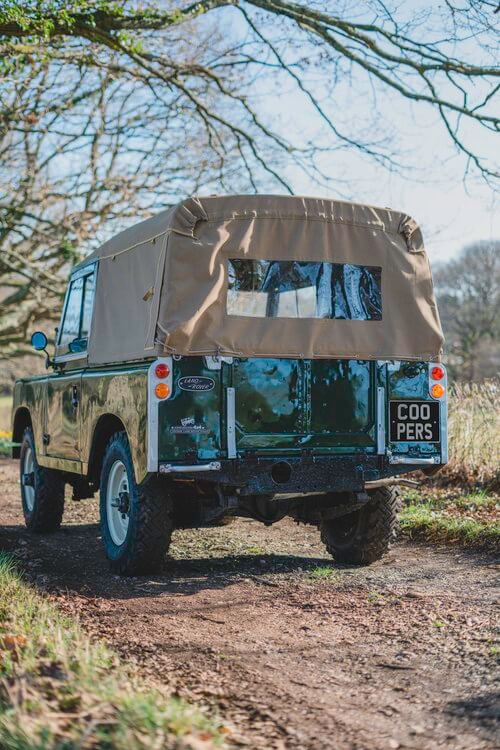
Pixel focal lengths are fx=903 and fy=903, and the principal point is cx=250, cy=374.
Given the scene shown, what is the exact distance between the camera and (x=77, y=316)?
27.3ft

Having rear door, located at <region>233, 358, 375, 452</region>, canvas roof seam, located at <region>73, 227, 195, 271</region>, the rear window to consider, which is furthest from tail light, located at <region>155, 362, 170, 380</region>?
canvas roof seam, located at <region>73, 227, 195, 271</region>

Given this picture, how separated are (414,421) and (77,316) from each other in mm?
3330

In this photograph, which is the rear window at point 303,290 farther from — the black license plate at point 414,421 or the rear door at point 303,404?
the black license plate at point 414,421

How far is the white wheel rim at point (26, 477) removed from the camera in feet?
30.4

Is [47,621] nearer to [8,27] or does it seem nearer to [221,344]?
[221,344]

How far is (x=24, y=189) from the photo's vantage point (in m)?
16.8

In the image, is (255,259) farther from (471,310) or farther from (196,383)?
(471,310)

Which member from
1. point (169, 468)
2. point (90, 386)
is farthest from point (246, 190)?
point (169, 468)

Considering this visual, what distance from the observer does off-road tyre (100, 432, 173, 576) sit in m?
6.38

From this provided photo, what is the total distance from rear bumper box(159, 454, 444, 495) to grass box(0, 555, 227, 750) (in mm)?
2024

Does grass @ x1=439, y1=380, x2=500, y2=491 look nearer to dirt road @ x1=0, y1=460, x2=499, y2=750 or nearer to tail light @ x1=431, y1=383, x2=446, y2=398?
dirt road @ x1=0, y1=460, x2=499, y2=750

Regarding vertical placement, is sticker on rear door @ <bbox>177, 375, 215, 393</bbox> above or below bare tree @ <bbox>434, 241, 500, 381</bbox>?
below

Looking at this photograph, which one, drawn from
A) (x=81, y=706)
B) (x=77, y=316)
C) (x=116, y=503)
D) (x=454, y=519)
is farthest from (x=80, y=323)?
(x=81, y=706)

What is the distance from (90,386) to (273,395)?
5.74 feet
